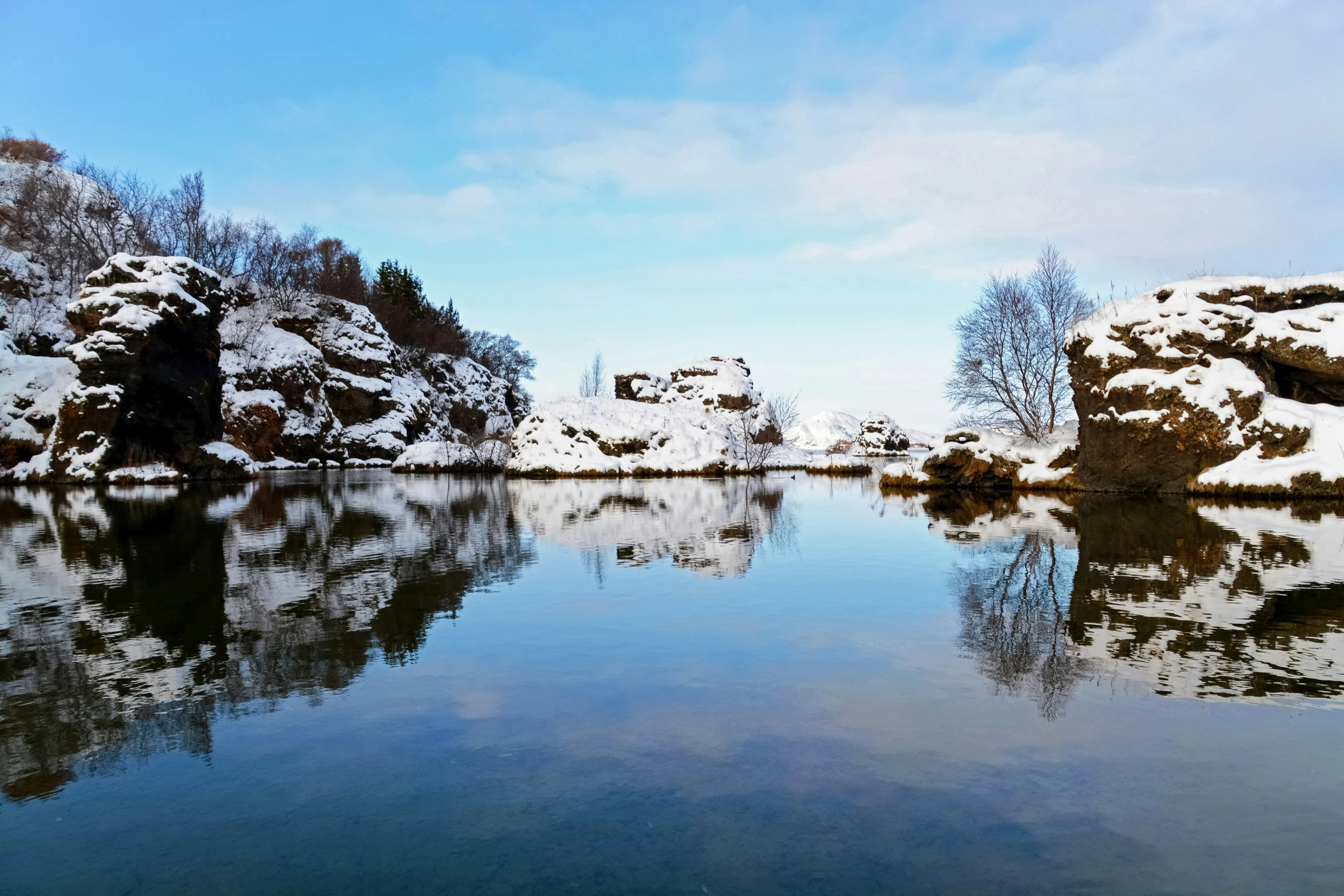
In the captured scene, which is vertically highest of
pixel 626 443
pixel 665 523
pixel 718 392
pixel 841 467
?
pixel 718 392

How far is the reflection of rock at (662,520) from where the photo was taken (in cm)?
1098

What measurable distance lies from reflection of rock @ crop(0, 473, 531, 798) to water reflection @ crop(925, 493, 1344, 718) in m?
4.66

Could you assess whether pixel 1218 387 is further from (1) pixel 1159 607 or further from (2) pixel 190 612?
(2) pixel 190 612

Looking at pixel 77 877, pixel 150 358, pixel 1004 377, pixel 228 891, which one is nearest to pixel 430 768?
pixel 228 891

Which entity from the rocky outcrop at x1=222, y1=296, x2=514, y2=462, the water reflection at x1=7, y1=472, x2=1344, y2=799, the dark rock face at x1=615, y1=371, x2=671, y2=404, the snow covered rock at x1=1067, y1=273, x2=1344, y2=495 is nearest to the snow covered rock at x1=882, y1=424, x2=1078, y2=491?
the snow covered rock at x1=1067, y1=273, x2=1344, y2=495

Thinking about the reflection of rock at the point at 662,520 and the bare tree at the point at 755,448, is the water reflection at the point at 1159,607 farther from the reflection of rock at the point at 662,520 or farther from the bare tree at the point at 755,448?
the bare tree at the point at 755,448

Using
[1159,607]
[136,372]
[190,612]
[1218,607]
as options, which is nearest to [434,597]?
[190,612]

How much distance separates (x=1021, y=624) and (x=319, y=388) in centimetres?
6040

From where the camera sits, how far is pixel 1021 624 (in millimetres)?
6570

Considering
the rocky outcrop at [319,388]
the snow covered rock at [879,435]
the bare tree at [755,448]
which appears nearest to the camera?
the bare tree at [755,448]

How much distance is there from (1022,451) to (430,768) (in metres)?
28.1

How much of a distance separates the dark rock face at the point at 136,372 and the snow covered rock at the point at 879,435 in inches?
2282

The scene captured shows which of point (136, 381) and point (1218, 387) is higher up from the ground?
point (136, 381)

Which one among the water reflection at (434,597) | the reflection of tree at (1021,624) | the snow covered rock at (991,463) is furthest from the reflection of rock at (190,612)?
the snow covered rock at (991,463)
